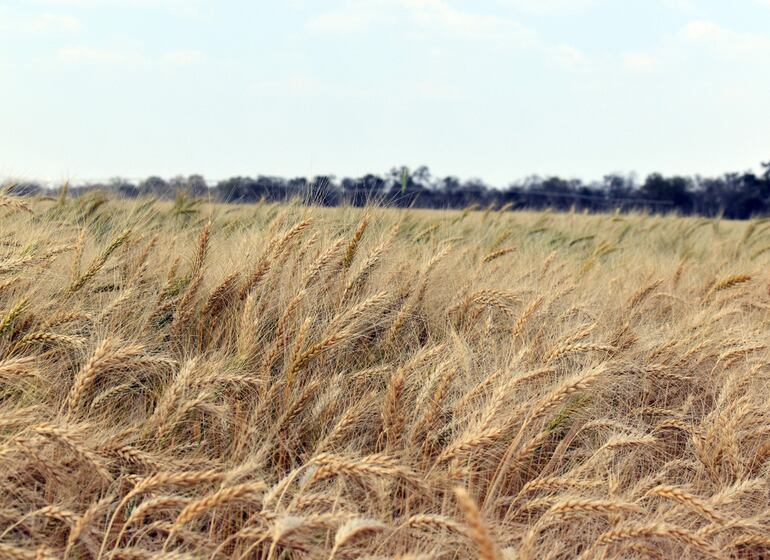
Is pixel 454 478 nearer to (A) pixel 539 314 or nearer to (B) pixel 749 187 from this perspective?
(A) pixel 539 314

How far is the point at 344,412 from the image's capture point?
2.04 metres

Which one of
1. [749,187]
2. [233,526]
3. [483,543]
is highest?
[749,187]

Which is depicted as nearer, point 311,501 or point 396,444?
point 311,501

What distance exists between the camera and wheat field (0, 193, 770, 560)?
157cm

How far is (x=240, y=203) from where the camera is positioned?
5434 mm

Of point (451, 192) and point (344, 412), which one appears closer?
point (344, 412)

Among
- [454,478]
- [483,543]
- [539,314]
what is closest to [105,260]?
[454,478]

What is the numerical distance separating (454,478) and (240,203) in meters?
4.04

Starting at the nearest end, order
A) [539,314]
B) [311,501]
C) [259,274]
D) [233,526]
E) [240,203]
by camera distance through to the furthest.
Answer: [311,501] < [233,526] < [259,274] < [539,314] < [240,203]

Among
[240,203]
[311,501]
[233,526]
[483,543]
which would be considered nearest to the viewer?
[483,543]

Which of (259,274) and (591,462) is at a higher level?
(259,274)

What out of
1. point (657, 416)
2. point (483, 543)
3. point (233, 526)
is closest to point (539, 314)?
point (657, 416)

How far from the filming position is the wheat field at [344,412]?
1.57 m

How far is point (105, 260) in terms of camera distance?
2.48m
